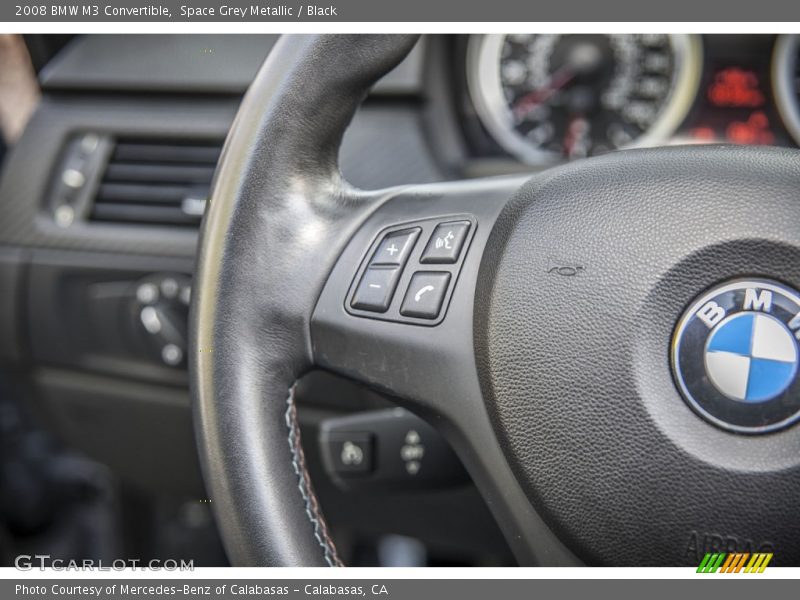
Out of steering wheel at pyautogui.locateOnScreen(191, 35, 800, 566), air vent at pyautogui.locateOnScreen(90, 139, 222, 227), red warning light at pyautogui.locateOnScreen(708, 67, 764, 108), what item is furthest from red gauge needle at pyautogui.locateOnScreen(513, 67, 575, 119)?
steering wheel at pyautogui.locateOnScreen(191, 35, 800, 566)

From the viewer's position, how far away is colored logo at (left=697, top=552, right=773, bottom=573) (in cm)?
63

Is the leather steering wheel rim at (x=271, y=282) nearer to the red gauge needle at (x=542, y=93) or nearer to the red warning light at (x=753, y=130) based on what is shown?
the red gauge needle at (x=542, y=93)

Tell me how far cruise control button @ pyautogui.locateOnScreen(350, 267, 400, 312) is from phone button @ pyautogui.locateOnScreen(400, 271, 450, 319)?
0.6 inches

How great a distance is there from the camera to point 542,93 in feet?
4.20

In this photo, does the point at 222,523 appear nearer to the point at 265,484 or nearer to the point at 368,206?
the point at 265,484

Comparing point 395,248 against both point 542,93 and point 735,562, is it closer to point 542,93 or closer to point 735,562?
A: point 735,562

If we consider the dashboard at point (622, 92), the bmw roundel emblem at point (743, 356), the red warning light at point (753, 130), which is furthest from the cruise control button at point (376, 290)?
the red warning light at point (753, 130)

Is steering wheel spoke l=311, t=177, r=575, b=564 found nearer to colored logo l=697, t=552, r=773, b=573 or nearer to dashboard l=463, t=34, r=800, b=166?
colored logo l=697, t=552, r=773, b=573

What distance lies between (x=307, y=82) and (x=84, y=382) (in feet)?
2.72

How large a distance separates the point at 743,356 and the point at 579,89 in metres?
0.73

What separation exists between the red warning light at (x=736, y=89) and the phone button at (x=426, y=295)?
0.73m

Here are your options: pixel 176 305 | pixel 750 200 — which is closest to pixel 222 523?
pixel 750 200

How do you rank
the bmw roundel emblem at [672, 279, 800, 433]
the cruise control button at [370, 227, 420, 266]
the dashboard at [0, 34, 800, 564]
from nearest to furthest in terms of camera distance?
the bmw roundel emblem at [672, 279, 800, 433] < the cruise control button at [370, 227, 420, 266] < the dashboard at [0, 34, 800, 564]

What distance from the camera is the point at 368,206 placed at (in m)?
0.74
